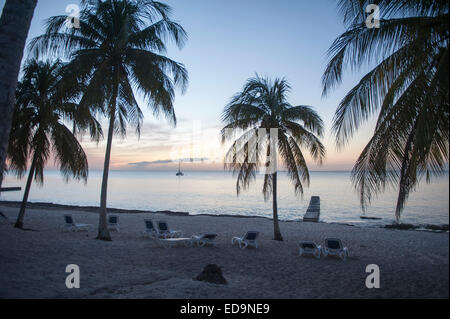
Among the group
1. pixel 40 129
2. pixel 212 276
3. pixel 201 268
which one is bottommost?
pixel 201 268

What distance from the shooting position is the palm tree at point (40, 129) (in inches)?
435

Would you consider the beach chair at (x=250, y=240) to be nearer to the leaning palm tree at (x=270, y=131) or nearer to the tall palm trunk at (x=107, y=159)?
the leaning palm tree at (x=270, y=131)

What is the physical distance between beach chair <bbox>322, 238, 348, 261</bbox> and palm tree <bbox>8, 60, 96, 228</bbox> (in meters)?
9.50

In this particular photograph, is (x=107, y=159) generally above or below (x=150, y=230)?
above

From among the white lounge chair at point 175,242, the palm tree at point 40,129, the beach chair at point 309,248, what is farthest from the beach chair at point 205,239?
the palm tree at point 40,129

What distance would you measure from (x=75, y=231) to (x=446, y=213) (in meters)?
13.5

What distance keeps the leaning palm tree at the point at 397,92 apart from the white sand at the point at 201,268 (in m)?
1.17

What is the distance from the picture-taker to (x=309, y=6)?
7.35m

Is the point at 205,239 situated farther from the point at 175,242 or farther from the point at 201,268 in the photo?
the point at 201,268

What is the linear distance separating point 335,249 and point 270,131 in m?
4.75

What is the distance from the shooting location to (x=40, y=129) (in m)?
11.1

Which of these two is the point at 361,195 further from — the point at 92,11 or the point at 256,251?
the point at 92,11

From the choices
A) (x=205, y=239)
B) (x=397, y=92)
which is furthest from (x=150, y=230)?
(x=397, y=92)
